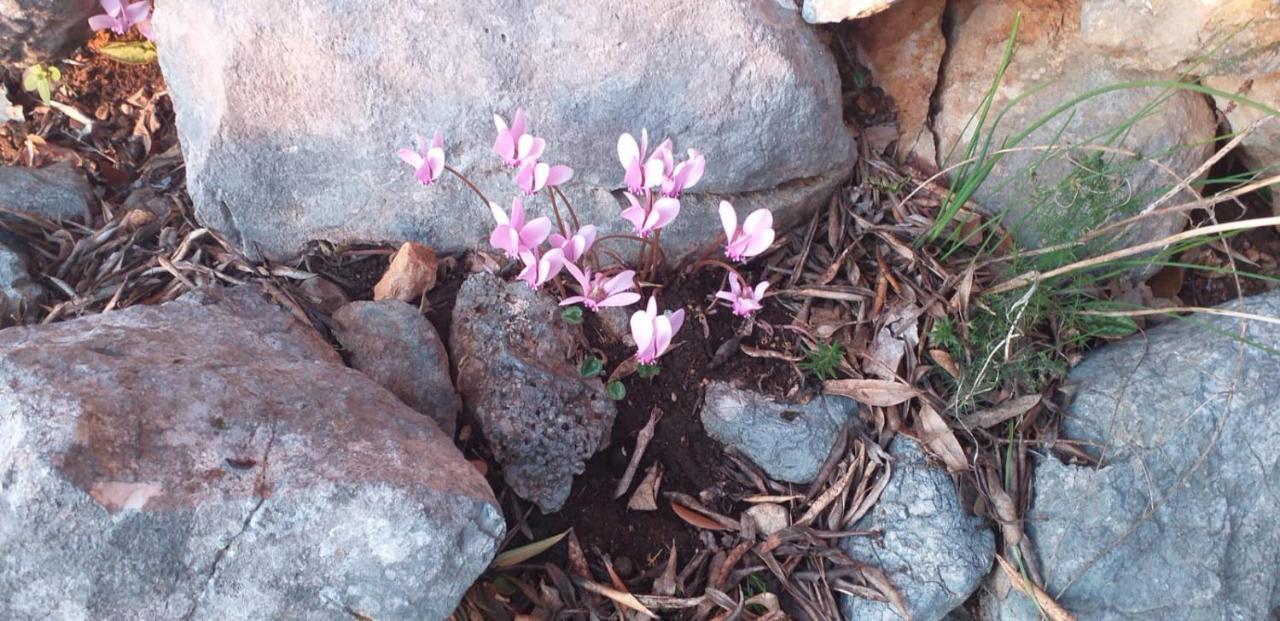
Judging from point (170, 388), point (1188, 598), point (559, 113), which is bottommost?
point (1188, 598)

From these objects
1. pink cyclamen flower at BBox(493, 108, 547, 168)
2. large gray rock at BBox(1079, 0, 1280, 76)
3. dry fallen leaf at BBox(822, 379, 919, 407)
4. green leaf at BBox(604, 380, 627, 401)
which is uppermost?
large gray rock at BBox(1079, 0, 1280, 76)

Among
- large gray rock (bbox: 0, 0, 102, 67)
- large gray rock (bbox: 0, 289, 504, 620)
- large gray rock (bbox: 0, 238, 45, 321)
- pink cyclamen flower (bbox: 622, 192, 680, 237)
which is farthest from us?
large gray rock (bbox: 0, 0, 102, 67)

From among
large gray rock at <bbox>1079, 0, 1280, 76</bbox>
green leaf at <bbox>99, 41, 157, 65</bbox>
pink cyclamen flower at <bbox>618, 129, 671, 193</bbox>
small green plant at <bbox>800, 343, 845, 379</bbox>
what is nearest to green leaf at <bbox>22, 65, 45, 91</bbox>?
green leaf at <bbox>99, 41, 157, 65</bbox>

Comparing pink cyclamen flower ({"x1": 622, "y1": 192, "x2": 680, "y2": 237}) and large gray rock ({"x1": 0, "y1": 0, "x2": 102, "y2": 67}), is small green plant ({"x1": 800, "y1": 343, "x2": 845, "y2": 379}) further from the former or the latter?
large gray rock ({"x1": 0, "y1": 0, "x2": 102, "y2": 67})

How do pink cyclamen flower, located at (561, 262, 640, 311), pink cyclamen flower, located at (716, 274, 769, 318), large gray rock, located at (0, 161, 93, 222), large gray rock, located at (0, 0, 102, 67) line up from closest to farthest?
pink cyclamen flower, located at (561, 262, 640, 311)
pink cyclamen flower, located at (716, 274, 769, 318)
large gray rock, located at (0, 161, 93, 222)
large gray rock, located at (0, 0, 102, 67)

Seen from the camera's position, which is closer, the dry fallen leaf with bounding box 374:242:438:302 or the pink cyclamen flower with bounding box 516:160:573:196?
the pink cyclamen flower with bounding box 516:160:573:196

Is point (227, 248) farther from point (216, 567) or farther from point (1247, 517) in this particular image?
point (1247, 517)

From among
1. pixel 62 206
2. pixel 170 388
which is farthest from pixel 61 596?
pixel 62 206

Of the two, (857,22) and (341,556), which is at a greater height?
(857,22)
